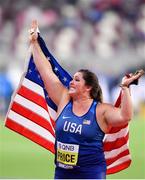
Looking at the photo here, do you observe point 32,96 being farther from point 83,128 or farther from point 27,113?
point 83,128

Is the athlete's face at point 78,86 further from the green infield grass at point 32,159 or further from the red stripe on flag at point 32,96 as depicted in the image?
the green infield grass at point 32,159

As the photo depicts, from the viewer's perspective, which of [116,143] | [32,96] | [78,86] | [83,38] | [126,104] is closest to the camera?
[126,104]

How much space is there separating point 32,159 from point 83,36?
31.7 ft

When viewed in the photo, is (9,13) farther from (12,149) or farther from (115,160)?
(115,160)

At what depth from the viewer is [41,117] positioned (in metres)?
9.14

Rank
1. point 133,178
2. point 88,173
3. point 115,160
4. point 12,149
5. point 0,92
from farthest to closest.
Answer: point 0,92
point 12,149
point 133,178
point 115,160
point 88,173

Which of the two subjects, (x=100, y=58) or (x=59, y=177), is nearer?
(x=59, y=177)

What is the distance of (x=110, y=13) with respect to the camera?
84.9ft

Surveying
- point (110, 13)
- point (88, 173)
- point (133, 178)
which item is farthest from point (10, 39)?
point (88, 173)

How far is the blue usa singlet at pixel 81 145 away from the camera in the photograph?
25.3ft

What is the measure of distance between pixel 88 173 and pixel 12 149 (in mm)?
9766

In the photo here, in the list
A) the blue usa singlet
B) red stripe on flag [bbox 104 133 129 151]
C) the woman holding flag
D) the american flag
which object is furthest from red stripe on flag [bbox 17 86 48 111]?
the blue usa singlet

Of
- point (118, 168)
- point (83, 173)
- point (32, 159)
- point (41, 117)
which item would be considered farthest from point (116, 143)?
point (32, 159)

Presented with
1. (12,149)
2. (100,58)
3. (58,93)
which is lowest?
(58,93)
